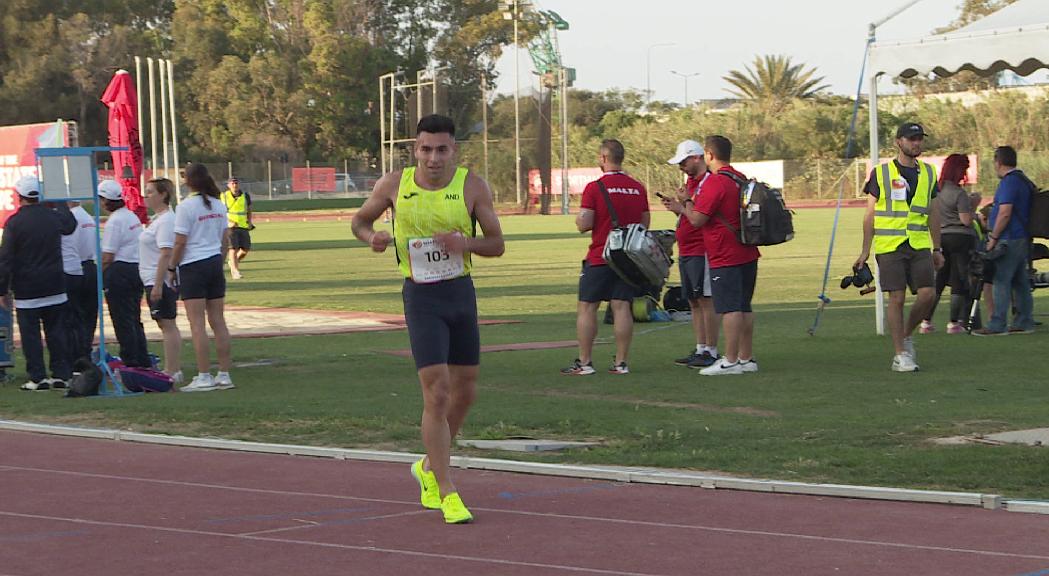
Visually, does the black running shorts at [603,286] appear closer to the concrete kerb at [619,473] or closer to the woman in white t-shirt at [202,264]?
the woman in white t-shirt at [202,264]

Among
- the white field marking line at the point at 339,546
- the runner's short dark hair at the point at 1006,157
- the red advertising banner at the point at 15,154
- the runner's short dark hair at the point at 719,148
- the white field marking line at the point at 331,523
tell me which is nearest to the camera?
the white field marking line at the point at 339,546

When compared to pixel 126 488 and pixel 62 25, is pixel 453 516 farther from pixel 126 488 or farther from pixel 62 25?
pixel 62 25

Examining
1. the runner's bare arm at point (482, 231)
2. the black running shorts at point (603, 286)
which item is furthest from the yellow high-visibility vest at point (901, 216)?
the runner's bare arm at point (482, 231)

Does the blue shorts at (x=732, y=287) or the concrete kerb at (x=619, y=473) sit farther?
the blue shorts at (x=732, y=287)

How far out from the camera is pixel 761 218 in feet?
41.8

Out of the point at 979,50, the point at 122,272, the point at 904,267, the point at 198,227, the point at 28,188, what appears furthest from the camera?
the point at 979,50

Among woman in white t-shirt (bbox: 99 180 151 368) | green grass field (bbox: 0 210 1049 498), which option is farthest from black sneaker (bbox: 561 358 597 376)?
woman in white t-shirt (bbox: 99 180 151 368)

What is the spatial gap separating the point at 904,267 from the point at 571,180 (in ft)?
247

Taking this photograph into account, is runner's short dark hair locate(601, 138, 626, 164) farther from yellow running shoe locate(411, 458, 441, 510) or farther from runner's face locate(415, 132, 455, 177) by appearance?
yellow running shoe locate(411, 458, 441, 510)

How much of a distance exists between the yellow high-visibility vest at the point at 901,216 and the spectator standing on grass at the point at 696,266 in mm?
1505

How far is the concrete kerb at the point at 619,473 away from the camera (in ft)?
24.5

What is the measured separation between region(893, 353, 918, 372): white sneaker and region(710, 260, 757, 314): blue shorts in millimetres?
1333

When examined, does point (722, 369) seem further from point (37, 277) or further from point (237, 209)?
point (237, 209)

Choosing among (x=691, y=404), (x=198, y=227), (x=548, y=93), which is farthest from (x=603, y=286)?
(x=548, y=93)
